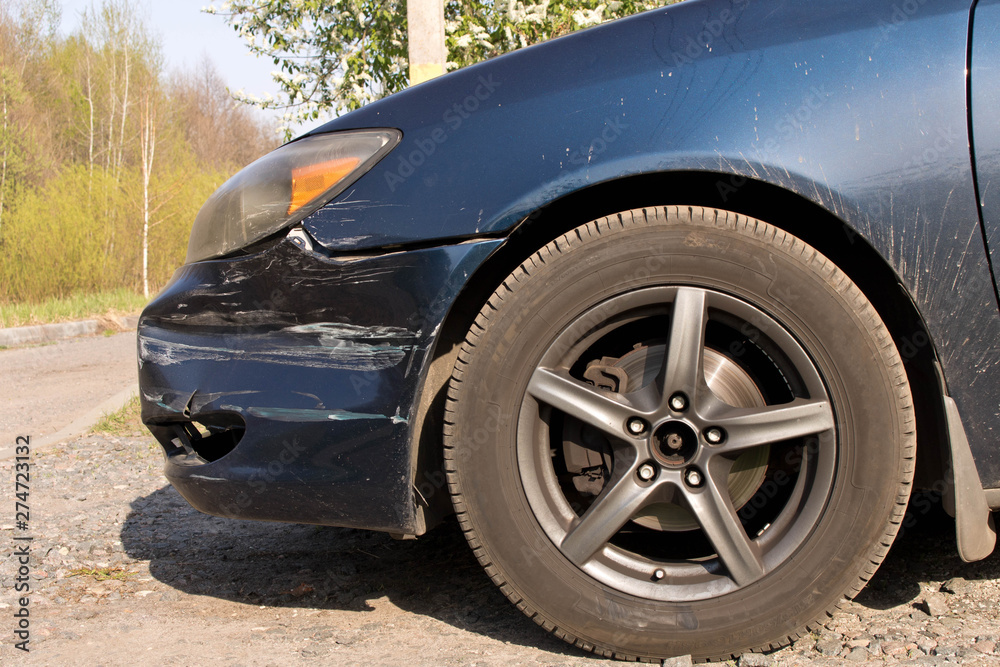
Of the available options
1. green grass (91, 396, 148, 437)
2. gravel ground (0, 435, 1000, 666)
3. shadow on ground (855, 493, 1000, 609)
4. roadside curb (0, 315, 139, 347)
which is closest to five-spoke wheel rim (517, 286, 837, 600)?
gravel ground (0, 435, 1000, 666)

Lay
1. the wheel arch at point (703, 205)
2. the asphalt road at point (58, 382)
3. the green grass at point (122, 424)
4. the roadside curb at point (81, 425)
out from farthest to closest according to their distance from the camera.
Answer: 1. the asphalt road at point (58, 382)
2. the green grass at point (122, 424)
3. the roadside curb at point (81, 425)
4. the wheel arch at point (703, 205)

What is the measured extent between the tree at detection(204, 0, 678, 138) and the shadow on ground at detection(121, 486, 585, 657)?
403cm

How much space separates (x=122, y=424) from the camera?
4.32 metres

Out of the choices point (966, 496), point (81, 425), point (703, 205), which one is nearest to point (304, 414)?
point (703, 205)

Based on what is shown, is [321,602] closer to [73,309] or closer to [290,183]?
[290,183]

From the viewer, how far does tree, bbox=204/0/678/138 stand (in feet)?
18.1

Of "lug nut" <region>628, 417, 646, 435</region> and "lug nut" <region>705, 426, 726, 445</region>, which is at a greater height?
"lug nut" <region>628, 417, 646, 435</region>

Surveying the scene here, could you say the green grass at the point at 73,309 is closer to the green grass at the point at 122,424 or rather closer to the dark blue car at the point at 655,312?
the green grass at the point at 122,424

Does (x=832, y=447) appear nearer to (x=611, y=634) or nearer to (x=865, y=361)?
(x=865, y=361)

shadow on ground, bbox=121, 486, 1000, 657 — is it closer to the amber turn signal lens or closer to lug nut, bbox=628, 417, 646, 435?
lug nut, bbox=628, 417, 646, 435

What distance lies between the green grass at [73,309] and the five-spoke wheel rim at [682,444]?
34.1 ft

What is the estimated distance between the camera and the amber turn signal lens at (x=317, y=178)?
1.69 metres

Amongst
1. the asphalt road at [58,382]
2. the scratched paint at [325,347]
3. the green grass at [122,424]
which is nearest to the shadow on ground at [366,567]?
the scratched paint at [325,347]

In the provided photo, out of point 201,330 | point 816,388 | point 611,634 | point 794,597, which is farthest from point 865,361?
point 201,330
